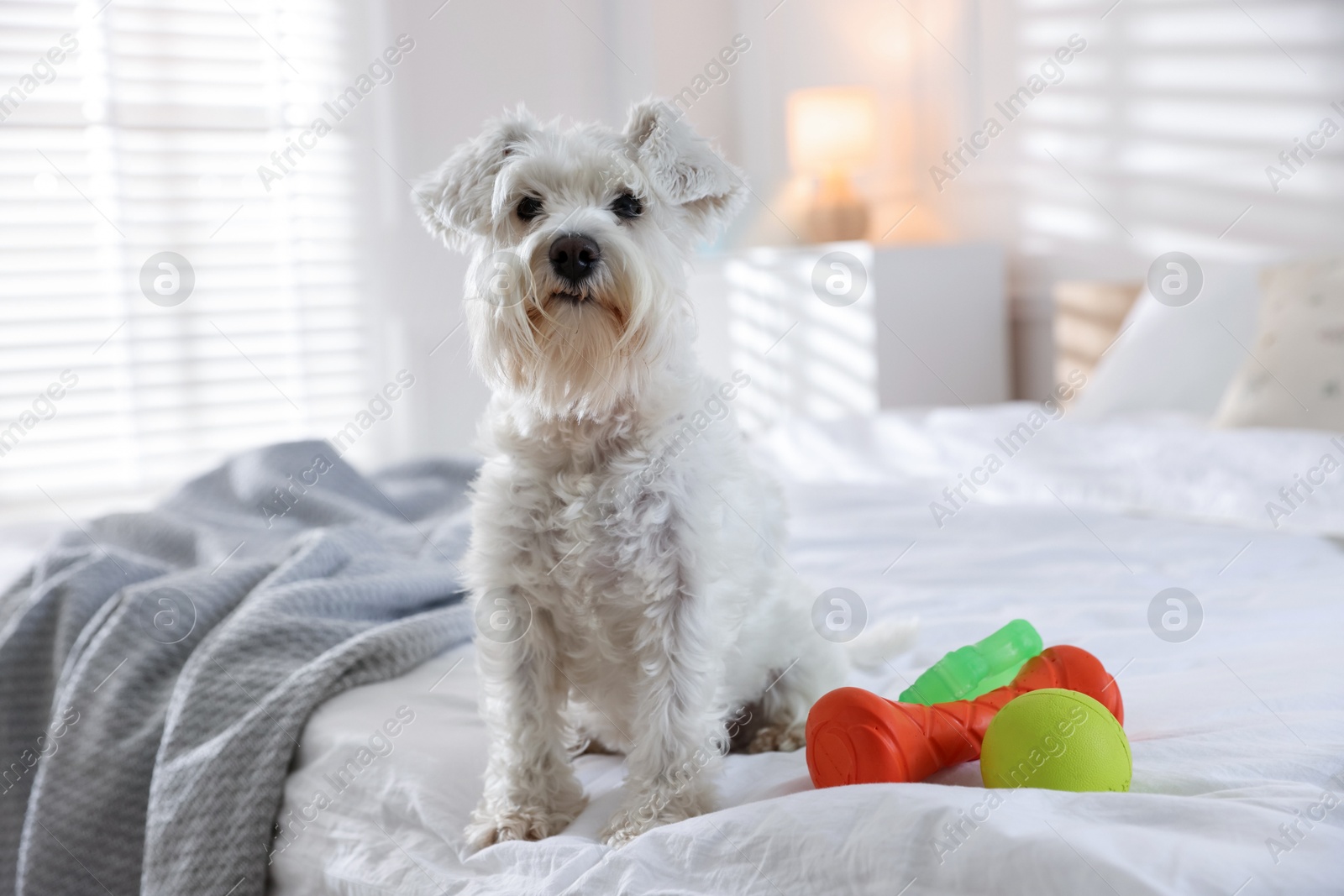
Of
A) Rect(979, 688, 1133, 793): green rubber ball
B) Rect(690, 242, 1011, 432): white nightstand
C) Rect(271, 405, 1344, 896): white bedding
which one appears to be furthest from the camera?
Rect(690, 242, 1011, 432): white nightstand

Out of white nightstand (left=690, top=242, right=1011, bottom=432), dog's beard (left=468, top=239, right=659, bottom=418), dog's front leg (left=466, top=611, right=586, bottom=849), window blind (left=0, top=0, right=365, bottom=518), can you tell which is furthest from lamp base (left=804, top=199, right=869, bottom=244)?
dog's front leg (left=466, top=611, right=586, bottom=849)

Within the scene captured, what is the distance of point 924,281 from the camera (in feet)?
13.9

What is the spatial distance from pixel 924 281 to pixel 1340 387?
1.89 m

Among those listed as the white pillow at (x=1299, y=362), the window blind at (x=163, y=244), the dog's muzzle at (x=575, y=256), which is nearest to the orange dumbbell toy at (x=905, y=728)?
the dog's muzzle at (x=575, y=256)

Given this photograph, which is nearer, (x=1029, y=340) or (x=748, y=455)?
(x=748, y=455)

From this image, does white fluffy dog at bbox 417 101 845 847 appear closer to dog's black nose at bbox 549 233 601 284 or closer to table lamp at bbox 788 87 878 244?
dog's black nose at bbox 549 233 601 284

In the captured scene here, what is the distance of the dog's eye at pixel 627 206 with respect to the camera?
54.6 inches

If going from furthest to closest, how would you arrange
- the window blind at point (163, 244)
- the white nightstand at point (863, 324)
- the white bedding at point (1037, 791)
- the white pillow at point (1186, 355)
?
the white nightstand at point (863, 324) < the window blind at point (163, 244) < the white pillow at point (1186, 355) < the white bedding at point (1037, 791)

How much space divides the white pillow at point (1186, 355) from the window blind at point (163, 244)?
3153 mm

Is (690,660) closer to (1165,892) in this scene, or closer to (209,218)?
(1165,892)

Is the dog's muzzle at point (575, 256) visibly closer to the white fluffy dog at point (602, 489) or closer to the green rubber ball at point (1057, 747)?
the white fluffy dog at point (602, 489)

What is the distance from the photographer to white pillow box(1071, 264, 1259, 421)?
3.07 meters

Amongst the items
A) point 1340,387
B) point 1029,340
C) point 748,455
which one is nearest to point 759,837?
point 748,455

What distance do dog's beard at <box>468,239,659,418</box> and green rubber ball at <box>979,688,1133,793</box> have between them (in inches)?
23.3
